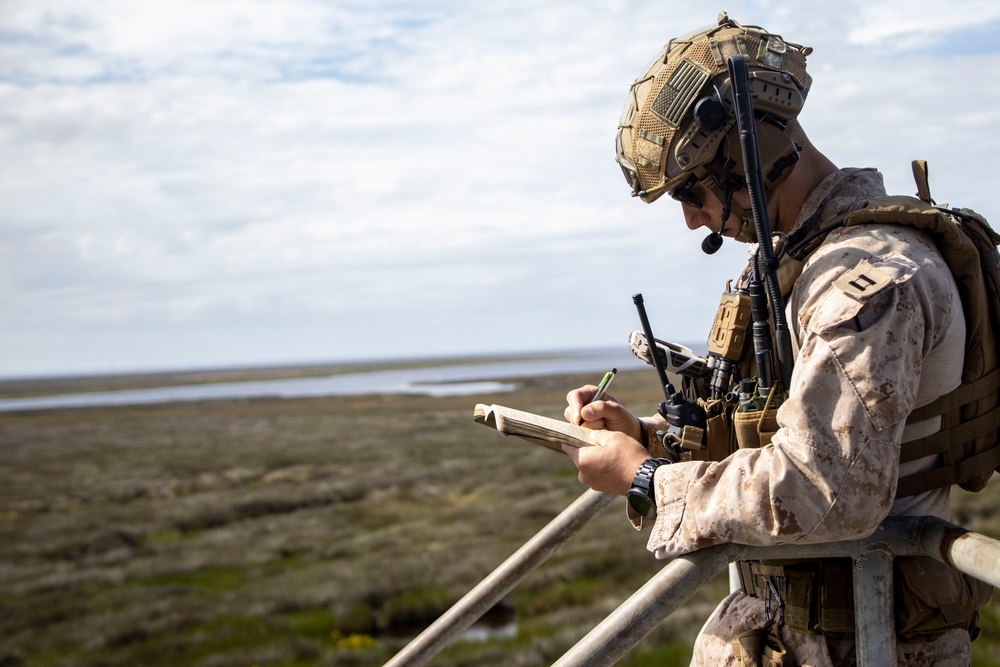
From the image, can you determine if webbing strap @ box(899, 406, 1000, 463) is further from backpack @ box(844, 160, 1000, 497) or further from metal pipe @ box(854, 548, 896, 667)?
metal pipe @ box(854, 548, 896, 667)

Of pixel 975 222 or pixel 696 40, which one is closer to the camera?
→ pixel 975 222

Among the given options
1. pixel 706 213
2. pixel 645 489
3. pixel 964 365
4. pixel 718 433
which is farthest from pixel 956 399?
pixel 706 213

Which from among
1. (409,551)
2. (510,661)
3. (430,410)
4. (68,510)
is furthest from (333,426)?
(510,661)

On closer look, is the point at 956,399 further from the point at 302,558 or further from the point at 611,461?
the point at 302,558

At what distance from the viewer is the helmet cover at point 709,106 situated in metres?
2.60

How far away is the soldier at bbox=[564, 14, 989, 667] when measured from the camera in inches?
74.5

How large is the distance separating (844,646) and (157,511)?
79.3ft

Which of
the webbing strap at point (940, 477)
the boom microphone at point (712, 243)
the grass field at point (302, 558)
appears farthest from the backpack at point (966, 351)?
the grass field at point (302, 558)

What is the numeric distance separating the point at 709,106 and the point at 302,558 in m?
17.4

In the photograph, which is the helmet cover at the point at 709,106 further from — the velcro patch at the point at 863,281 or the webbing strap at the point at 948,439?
the webbing strap at the point at 948,439

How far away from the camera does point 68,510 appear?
974 inches

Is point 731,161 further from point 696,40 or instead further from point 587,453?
point 587,453

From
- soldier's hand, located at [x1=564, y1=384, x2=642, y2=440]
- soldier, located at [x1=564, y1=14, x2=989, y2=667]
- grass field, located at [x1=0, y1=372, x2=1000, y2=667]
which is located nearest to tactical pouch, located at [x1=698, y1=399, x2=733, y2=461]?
soldier, located at [x1=564, y1=14, x2=989, y2=667]

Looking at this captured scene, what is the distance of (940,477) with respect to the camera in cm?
221
